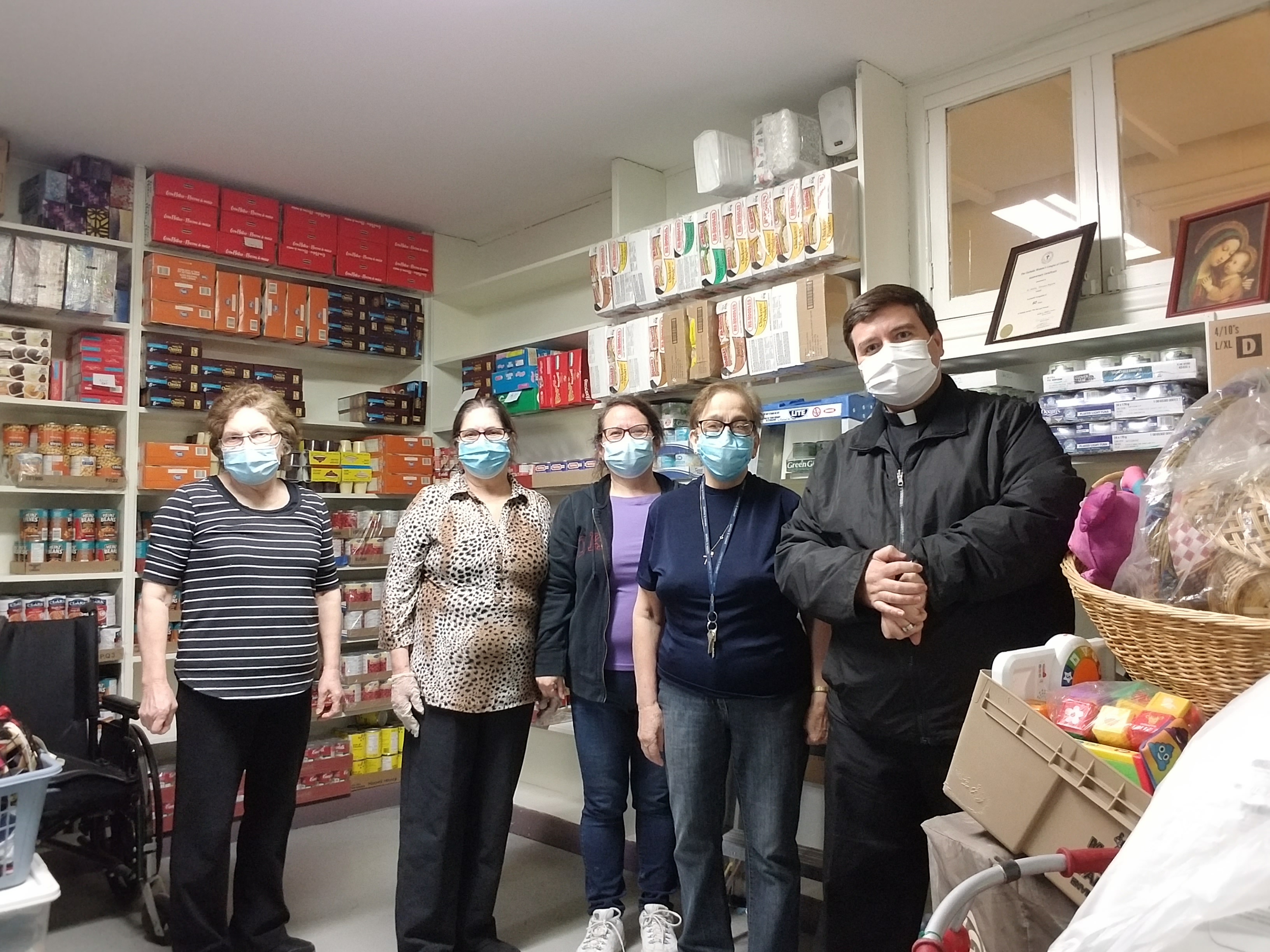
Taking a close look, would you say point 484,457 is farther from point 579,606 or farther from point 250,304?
point 250,304

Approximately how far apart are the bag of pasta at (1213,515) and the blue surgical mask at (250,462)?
1964mm

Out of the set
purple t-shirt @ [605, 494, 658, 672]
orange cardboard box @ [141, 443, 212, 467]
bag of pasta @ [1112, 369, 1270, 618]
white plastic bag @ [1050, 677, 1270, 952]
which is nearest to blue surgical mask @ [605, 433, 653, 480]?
purple t-shirt @ [605, 494, 658, 672]

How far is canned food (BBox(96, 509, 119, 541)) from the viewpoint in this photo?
140 inches

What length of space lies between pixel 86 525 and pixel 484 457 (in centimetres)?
206

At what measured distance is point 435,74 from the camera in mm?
2994

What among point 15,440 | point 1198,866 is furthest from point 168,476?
point 1198,866

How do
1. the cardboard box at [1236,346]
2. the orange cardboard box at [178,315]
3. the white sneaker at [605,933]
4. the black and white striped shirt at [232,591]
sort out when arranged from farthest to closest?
1. the orange cardboard box at [178,315]
2. the white sneaker at [605,933]
3. the black and white striped shirt at [232,591]
4. the cardboard box at [1236,346]

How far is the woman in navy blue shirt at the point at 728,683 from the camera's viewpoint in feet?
6.43

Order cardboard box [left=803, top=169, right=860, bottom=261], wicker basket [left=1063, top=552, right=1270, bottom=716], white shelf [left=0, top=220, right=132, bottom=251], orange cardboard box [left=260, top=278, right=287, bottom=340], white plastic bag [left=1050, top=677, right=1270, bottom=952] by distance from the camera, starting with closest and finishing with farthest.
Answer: white plastic bag [left=1050, top=677, right=1270, bottom=952], wicker basket [left=1063, top=552, right=1270, bottom=716], cardboard box [left=803, top=169, right=860, bottom=261], white shelf [left=0, top=220, right=132, bottom=251], orange cardboard box [left=260, top=278, right=287, bottom=340]

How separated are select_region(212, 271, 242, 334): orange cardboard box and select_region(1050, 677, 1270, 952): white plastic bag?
12.7 feet

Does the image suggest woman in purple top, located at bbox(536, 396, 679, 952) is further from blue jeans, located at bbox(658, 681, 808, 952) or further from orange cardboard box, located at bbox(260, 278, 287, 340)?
orange cardboard box, located at bbox(260, 278, 287, 340)

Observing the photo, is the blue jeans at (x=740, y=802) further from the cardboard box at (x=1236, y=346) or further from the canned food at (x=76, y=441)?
the canned food at (x=76, y=441)

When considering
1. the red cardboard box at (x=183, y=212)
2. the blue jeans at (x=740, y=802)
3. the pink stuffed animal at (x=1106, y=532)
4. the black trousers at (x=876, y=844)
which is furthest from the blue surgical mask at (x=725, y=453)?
the red cardboard box at (x=183, y=212)

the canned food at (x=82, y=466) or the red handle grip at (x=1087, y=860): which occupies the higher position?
the canned food at (x=82, y=466)
